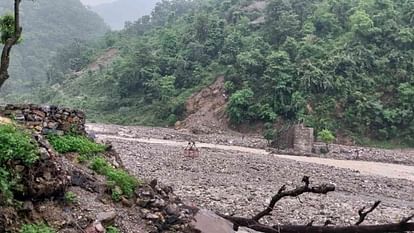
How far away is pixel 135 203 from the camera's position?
34.6ft

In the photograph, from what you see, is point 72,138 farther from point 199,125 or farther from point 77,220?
point 199,125

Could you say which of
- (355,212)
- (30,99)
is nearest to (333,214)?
(355,212)

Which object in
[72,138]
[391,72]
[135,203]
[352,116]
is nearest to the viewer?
[135,203]

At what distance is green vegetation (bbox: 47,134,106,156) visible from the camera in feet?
36.5

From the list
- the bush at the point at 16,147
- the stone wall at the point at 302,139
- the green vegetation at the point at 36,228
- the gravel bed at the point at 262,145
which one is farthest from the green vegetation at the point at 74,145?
the stone wall at the point at 302,139

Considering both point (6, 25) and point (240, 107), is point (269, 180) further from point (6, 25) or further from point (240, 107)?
point (240, 107)

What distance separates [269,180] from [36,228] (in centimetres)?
1553

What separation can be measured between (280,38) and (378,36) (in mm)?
10179

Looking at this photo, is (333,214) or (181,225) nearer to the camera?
(181,225)

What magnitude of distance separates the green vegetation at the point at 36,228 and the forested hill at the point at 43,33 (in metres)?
83.8

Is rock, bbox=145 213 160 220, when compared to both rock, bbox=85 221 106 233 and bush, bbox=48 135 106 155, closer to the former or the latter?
rock, bbox=85 221 106 233

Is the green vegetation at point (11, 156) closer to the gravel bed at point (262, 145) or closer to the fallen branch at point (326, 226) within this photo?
the fallen branch at point (326, 226)

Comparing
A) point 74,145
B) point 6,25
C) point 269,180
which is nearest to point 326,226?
point 74,145

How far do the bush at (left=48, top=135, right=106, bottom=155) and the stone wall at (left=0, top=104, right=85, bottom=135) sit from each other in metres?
0.18
